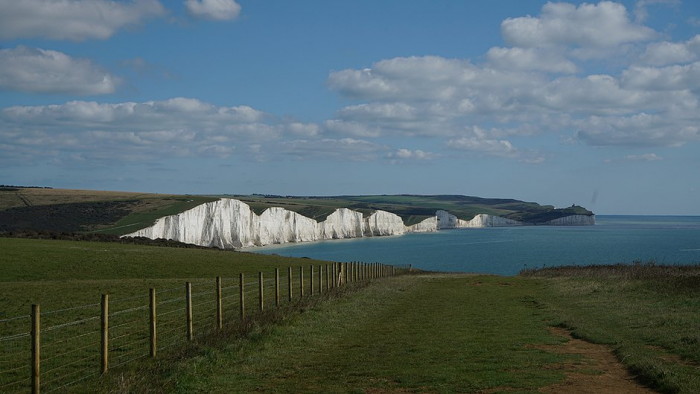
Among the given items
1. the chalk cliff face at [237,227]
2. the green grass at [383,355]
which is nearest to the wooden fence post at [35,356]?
the green grass at [383,355]

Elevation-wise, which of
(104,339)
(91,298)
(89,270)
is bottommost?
(89,270)

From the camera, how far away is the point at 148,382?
33.0ft

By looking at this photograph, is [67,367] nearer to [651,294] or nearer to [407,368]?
[407,368]

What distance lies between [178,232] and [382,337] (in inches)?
3953

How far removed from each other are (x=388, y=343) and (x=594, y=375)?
4.85 m

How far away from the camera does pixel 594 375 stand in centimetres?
1077

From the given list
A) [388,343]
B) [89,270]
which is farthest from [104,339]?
[89,270]

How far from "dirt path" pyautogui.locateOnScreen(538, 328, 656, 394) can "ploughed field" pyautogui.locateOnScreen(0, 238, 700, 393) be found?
1.2 inches

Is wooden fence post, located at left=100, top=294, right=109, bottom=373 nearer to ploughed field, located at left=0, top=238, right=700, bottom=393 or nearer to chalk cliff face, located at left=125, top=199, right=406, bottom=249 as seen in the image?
ploughed field, located at left=0, top=238, right=700, bottom=393

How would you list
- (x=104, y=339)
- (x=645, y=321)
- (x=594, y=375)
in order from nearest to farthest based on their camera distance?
(x=594, y=375) → (x=104, y=339) → (x=645, y=321)

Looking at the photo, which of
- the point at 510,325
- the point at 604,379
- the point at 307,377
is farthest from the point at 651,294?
the point at 307,377

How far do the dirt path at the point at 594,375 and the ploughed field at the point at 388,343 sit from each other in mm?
31

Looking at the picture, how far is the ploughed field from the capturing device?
10.3 m

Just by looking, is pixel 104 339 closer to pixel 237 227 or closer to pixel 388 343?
pixel 388 343
